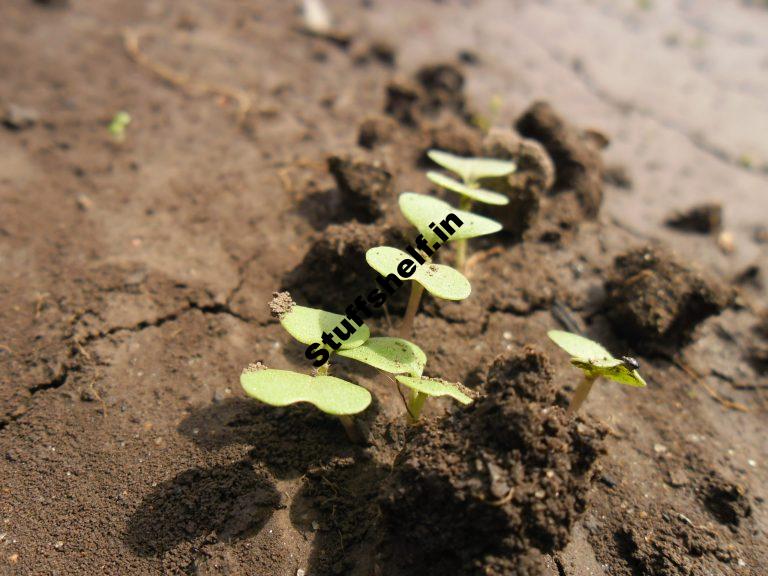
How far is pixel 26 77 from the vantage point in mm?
3438

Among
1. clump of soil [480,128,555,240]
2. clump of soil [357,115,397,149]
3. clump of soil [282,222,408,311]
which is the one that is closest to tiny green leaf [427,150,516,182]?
clump of soil [480,128,555,240]

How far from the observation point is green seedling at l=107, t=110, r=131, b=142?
2977 mm

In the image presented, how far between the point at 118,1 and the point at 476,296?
153 inches

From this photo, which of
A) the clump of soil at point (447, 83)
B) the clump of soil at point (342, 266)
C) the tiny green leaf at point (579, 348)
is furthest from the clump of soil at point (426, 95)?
the tiny green leaf at point (579, 348)

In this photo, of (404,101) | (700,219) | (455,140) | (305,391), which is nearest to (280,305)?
(305,391)

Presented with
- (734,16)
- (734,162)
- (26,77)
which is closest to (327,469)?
(26,77)

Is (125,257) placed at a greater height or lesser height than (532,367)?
lesser

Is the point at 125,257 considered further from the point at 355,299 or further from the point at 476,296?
the point at 476,296

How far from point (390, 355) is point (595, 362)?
2.06 ft

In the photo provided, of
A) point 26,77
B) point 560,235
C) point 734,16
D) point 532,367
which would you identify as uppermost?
point 734,16

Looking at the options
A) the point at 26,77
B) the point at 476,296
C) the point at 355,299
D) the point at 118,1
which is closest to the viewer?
the point at 355,299

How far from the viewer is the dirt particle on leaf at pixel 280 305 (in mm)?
1661

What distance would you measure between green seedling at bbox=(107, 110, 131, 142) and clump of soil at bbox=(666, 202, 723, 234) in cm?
313

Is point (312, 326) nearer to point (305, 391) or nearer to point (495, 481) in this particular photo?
point (305, 391)
